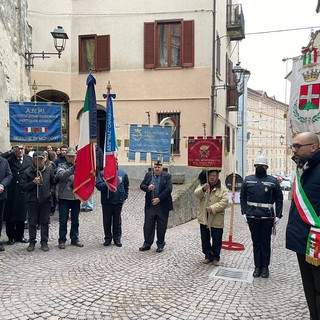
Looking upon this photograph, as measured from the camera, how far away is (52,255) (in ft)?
22.4

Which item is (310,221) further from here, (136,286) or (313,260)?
(136,286)

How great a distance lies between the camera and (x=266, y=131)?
5984cm

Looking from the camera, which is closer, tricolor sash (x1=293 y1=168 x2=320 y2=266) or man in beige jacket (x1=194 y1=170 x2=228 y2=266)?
tricolor sash (x1=293 y1=168 x2=320 y2=266)

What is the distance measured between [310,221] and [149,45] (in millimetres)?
15258

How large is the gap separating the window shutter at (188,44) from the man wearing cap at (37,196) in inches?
452

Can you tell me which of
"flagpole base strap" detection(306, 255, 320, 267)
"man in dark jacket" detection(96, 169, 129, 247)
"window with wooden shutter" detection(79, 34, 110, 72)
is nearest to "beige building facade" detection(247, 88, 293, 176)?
"window with wooden shutter" detection(79, 34, 110, 72)

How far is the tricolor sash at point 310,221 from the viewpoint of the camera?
363cm

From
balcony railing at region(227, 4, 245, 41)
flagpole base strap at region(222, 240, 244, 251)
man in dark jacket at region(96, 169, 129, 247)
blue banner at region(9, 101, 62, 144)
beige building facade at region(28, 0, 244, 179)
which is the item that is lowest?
flagpole base strap at region(222, 240, 244, 251)

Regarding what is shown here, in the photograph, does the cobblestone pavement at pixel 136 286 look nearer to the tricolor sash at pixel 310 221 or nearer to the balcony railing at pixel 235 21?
the tricolor sash at pixel 310 221

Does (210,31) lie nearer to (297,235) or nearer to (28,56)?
(28,56)

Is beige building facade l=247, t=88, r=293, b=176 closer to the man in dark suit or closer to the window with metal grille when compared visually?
the window with metal grille

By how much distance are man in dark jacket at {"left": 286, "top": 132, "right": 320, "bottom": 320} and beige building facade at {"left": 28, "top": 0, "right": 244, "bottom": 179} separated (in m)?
13.5

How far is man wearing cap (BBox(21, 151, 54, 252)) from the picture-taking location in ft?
23.4

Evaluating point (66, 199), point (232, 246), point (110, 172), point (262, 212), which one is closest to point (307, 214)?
point (262, 212)
